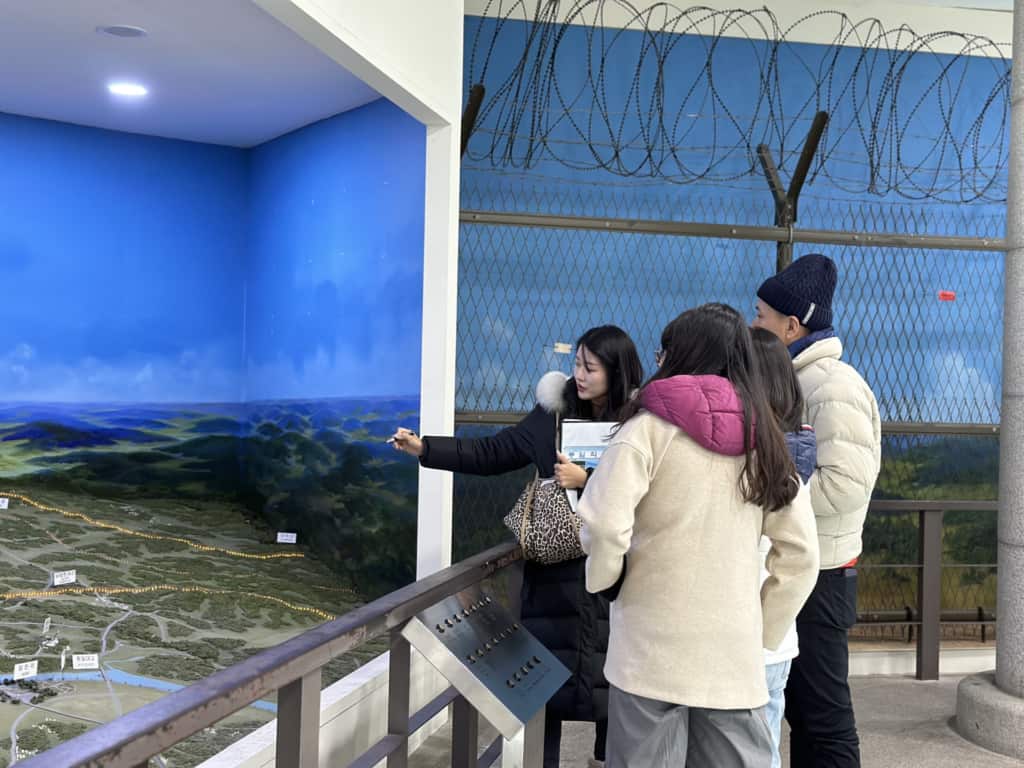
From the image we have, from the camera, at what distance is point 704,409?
70.9 inches

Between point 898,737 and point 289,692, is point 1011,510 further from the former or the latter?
point 289,692

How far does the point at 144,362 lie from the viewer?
5852mm

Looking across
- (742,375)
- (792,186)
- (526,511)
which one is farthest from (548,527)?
(792,186)

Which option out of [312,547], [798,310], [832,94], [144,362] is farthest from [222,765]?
[832,94]

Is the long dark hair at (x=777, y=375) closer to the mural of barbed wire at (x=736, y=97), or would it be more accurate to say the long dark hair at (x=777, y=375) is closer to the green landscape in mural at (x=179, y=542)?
the green landscape in mural at (x=179, y=542)

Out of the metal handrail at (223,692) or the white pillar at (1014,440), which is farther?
the white pillar at (1014,440)

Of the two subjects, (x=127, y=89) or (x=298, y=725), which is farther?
(x=127, y=89)

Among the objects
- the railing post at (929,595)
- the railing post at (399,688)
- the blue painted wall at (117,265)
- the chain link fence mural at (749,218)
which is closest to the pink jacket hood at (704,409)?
the railing post at (399,688)

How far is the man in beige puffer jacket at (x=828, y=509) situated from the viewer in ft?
8.29

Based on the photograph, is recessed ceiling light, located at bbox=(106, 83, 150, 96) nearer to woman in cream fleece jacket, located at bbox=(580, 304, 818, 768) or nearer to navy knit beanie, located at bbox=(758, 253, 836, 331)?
navy knit beanie, located at bbox=(758, 253, 836, 331)

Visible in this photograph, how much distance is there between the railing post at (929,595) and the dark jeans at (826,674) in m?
2.24

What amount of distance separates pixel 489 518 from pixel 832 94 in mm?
3224

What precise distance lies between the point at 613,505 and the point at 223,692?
72 centimetres

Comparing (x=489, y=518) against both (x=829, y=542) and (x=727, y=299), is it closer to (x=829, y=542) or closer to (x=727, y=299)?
(x=727, y=299)
